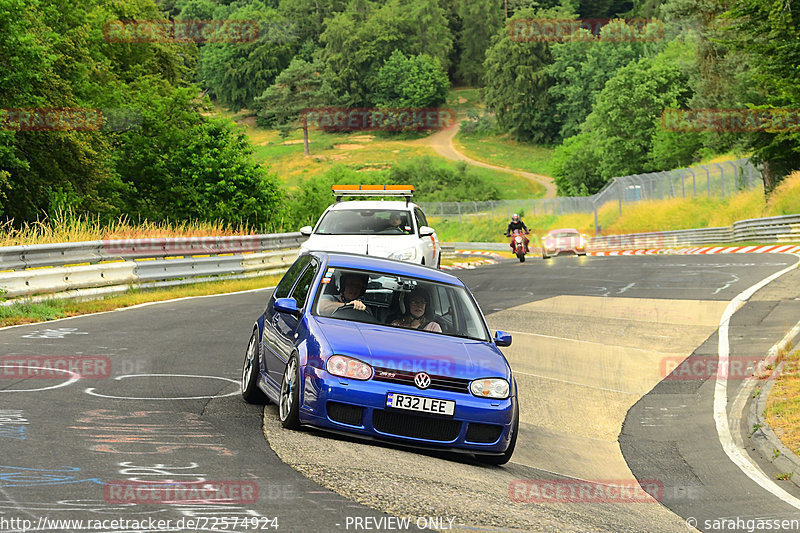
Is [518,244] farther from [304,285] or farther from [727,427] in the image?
[304,285]

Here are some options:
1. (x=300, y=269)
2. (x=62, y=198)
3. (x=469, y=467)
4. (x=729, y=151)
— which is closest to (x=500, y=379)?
(x=469, y=467)

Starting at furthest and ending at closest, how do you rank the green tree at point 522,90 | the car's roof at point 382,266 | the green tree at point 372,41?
the green tree at point 372,41 < the green tree at point 522,90 < the car's roof at point 382,266

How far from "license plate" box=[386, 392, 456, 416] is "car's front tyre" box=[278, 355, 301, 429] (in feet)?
2.56

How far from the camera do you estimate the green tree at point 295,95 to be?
165125 mm

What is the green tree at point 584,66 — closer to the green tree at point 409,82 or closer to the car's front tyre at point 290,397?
the green tree at point 409,82

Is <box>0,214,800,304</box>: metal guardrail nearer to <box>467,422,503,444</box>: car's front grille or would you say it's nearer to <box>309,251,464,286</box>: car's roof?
<box>309,251,464,286</box>: car's roof

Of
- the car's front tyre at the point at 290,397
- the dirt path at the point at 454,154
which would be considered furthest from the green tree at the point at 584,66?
the car's front tyre at the point at 290,397

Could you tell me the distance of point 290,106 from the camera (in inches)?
6599

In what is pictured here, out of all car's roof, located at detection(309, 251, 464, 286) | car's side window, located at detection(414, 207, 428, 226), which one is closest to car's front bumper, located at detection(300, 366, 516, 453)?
car's roof, located at detection(309, 251, 464, 286)

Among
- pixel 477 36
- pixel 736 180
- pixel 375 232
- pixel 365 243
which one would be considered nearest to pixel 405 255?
pixel 365 243

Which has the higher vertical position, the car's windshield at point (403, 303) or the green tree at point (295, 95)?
the car's windshield at point (403, 303)

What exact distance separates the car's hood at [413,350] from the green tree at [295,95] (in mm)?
156591

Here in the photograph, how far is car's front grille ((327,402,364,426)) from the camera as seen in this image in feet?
25.6

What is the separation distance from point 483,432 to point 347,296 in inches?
75.3
